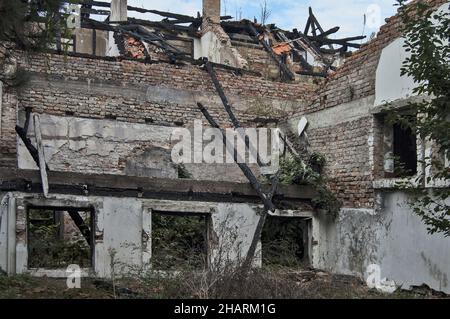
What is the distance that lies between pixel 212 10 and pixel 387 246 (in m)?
13.9

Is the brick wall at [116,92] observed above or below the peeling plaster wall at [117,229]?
above

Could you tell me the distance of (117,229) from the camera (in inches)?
469

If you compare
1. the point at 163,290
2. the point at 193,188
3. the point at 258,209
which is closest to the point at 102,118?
the point at 193,188

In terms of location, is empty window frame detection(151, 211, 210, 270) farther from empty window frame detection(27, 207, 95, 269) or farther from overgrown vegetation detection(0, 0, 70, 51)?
overgrown vegetation detection(0, 0, 70, 51)

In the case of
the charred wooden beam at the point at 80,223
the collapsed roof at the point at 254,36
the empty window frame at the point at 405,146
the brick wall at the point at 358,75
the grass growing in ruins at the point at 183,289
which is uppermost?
the collapsed roof at the point at 254,36

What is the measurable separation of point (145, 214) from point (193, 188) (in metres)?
1.18

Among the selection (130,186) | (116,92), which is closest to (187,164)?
(116,92)

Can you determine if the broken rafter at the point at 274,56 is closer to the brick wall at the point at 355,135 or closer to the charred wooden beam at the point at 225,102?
the charred wooden beam at the point at 225,102

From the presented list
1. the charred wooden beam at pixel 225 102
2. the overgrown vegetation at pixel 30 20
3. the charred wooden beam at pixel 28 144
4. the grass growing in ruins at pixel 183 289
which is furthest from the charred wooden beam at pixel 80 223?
the overgrown vegetation at pixel 30 20

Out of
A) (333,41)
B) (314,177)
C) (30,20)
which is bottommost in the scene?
(314,177)

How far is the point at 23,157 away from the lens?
13.6 metres

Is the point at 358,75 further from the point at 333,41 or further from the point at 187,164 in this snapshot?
the point at 333,41

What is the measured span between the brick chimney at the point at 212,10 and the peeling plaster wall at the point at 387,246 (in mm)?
11529

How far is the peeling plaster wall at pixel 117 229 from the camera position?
11336 mm
